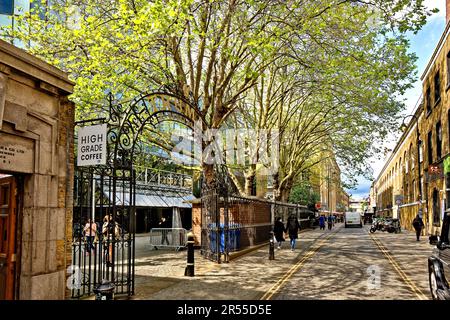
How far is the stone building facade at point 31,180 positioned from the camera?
7082 mm

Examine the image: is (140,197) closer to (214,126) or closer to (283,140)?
(283,140)

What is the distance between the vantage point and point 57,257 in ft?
26.3


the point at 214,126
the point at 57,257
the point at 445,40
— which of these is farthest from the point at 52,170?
the point at 445,40

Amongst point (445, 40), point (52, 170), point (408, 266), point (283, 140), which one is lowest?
point (408, 266)

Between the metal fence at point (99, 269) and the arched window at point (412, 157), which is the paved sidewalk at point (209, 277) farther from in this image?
the arched window at point (412, 157)

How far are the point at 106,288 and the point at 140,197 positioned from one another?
87.4ft

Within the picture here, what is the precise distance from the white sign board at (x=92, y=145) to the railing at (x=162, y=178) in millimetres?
24285

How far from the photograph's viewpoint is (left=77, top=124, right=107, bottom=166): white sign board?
833cm

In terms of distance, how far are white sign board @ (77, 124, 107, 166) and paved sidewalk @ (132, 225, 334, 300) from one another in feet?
9.91

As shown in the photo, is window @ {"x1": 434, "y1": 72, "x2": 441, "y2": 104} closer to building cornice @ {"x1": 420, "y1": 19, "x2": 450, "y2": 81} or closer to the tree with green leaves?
building cornice @ {"x1": 420, "y1": 19, "x2": 450, "y2": 81}

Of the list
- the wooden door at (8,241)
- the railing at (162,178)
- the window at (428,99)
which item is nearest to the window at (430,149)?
the window at (428,99)

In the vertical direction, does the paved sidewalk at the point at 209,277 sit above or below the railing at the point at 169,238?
below

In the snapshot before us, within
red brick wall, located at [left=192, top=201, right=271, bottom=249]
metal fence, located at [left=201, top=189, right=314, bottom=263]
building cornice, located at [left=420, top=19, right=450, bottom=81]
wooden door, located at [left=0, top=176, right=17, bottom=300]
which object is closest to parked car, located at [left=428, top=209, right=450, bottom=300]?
wooden door, located at [left=0, top=176, right=17, bottom=300]

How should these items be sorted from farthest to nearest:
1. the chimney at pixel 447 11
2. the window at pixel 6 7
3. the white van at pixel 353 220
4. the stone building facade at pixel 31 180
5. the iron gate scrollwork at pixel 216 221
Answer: the white van at pixel 353 220, the window at pixel 6 7, the chimney at pixel 447 11, the iron gate scrollwork at pixel 216 221, the stone building facade at pixel 31 180
